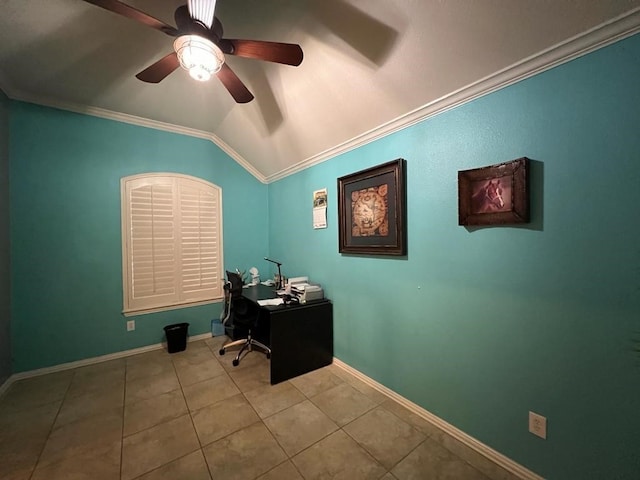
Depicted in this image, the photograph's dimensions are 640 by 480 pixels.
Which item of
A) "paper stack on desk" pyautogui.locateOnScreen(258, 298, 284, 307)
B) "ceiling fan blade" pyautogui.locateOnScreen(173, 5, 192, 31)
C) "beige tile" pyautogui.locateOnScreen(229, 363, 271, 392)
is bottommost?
"beige tile" pyautogui.locateOnScreen(229, 363, 271, 392)

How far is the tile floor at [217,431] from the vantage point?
136cm

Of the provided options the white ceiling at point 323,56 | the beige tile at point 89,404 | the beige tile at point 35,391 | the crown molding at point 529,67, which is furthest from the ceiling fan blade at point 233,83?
the beige tile at point 35,391

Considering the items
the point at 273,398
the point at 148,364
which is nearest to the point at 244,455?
the point at 273,398

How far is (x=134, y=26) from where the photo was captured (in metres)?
1.65

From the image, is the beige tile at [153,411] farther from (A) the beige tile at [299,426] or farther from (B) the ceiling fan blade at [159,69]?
(B) the ceiling fan blade at [159,69]

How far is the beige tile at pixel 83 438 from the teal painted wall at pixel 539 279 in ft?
6.76

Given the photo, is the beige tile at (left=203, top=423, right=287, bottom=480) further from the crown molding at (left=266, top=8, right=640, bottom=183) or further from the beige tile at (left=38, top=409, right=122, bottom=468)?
the crown molding at (left=266, top=8, right=640, bottom=183)

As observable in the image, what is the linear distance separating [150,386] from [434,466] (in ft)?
7.67

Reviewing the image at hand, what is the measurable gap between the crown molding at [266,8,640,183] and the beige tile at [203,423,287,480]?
2.40 metres

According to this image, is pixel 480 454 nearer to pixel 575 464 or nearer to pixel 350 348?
pixel 575 464

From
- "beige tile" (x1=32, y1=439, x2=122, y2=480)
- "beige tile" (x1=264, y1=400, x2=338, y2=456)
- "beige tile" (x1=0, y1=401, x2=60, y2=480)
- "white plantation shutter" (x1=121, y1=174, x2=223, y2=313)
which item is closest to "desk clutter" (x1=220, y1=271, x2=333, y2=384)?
"beige tile" (x1=264, y1=400, x2=338, y2=456)

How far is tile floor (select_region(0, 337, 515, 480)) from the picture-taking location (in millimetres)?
1363

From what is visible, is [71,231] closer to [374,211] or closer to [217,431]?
[217,431]

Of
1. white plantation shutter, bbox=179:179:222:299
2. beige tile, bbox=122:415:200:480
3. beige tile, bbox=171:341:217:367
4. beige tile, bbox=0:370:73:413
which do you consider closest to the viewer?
beige tile, bbox=122:415:200:480
